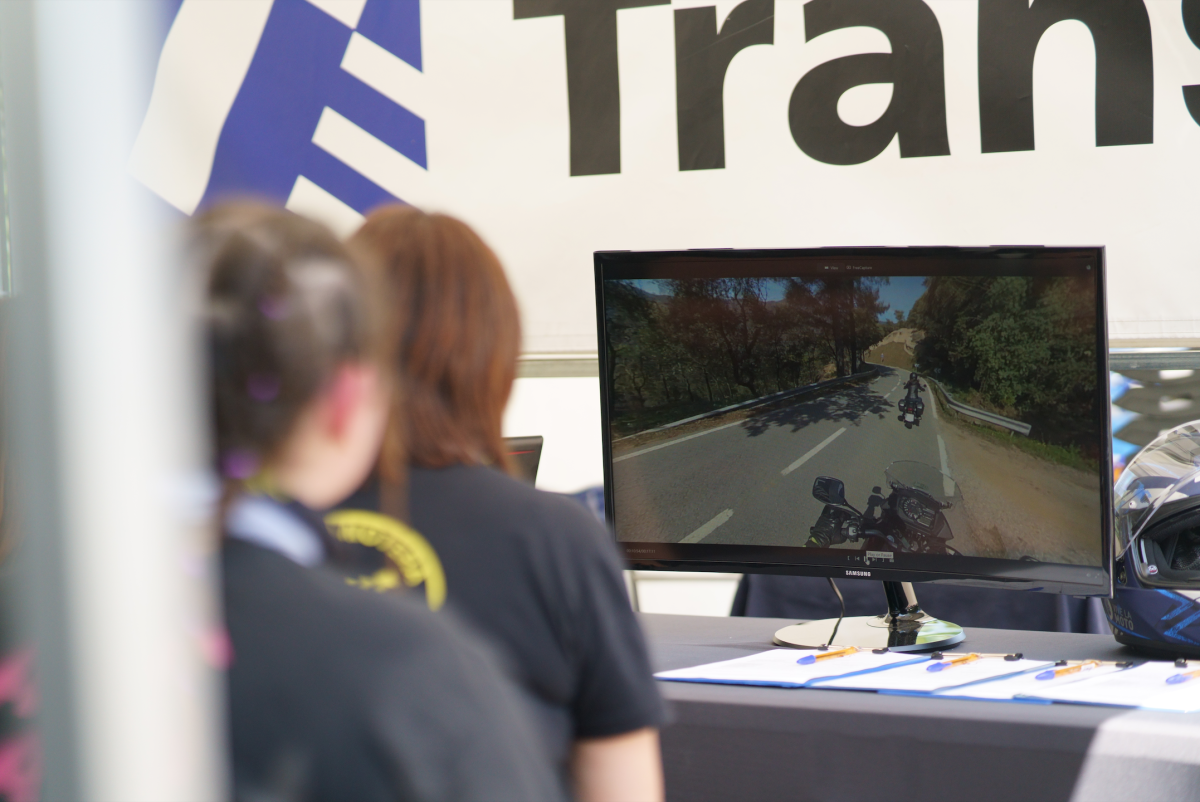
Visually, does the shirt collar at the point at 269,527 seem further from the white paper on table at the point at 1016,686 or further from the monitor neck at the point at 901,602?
the monitor neck at the point at 901,602

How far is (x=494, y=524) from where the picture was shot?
94 cm

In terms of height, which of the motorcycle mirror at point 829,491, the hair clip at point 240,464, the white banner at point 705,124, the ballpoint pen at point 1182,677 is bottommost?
the ballpoint pen at point 1182,677

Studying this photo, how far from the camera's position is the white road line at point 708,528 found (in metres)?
1.51


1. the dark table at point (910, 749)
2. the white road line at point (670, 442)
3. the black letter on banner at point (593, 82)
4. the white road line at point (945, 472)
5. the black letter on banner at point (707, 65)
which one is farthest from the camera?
the black letter on banner at point (593, 82)

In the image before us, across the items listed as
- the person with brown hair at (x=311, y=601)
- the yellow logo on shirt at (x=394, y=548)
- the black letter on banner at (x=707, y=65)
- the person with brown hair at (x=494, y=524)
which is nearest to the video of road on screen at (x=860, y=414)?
the person with brown hair at (x=494, y=524)

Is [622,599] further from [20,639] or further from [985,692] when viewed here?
[20,639]

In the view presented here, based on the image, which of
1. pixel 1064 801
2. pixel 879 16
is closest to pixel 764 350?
pixel 1064 801

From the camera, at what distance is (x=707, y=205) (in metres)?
2.54

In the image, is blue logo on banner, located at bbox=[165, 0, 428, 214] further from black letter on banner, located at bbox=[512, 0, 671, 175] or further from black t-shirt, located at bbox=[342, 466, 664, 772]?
black t-shirt, located at bbox=[342, 466, 664, 772]

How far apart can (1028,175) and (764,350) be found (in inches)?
46.2

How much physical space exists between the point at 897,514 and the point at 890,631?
0.60 feet

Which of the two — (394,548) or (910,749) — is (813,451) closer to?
(910,749)

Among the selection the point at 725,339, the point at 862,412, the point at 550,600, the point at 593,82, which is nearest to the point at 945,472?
the point at 862,412

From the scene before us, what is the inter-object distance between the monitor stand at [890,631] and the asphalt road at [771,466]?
0.14m
